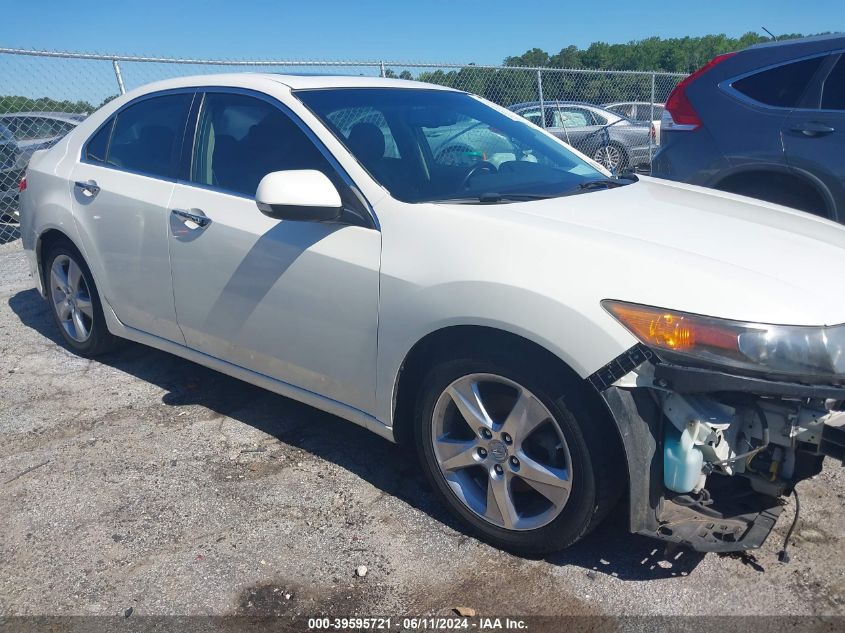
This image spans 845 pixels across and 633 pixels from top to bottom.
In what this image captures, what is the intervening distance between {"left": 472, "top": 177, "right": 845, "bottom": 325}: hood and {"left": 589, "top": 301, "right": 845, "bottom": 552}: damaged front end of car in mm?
60

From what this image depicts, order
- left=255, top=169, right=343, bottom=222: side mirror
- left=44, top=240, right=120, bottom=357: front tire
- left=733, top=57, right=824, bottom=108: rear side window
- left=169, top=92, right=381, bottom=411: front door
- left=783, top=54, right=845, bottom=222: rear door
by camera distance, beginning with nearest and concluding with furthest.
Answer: left=255, top=169, right=343, bottom=222: side mirror → left=169, top=92, right=381, bottom=411: front door → left=44, top=240, right=120, bottom=357: front tire → left=783, top=54, right=845, bottom=222: rear door → left=733, top=57, right=824, bottom=108: rear side window

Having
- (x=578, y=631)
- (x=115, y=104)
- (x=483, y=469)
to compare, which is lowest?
(x=578, y=631)

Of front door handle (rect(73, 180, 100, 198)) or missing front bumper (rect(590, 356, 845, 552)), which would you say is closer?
missing front bumper (rect(590, 356, 845, 552))

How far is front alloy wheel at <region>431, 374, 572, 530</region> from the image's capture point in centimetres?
257

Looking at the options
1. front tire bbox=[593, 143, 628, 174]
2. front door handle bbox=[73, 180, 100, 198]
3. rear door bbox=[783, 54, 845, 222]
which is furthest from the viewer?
front tire bbox=[593, 143, 628, 174]

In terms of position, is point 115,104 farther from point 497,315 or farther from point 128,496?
point 497,315

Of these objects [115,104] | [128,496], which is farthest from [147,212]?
[128,496]

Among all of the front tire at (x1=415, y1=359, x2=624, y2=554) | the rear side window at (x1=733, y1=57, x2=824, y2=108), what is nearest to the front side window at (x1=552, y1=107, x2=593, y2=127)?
the rear side window at (x1=733, y1=57, x2=824, y2=108)

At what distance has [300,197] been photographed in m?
2.86

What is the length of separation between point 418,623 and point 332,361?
1.10m

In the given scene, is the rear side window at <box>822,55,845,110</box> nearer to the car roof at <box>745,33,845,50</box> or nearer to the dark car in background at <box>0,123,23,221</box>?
the car roof at <box>745,33,845,50</box>

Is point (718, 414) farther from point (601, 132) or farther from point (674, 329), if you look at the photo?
point (601, 132)

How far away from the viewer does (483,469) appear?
2850 millimetres

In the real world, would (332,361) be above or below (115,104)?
below
